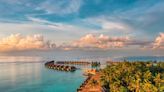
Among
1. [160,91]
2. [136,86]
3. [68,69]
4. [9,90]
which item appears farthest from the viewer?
[68,69]

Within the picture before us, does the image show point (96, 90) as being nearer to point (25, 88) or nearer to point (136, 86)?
point (136, 86)

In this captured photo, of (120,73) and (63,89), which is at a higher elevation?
(120,73)

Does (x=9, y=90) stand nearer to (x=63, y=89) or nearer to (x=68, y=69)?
(x=63, y=89)

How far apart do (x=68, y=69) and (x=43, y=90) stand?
65.9 metres

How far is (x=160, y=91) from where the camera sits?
49531 mm

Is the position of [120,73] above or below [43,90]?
above

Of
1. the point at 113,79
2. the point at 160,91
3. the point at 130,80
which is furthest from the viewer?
the point at 113,79

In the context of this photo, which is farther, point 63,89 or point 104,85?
point 63,89

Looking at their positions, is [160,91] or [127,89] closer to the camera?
[160,91]

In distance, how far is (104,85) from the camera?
7019cm

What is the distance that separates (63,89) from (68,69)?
206 ft

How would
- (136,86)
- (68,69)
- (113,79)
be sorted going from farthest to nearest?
(68,69)
(113,79)
(136,86)

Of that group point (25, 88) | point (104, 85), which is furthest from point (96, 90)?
point (25, 88)

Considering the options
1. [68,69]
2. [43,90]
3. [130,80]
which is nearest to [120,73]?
[130,80]
